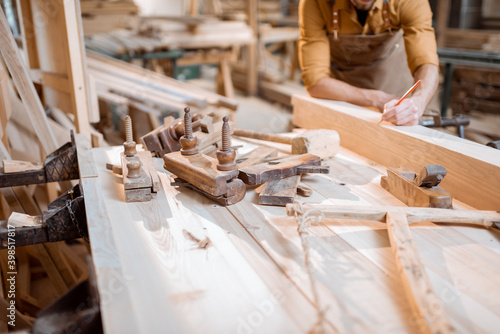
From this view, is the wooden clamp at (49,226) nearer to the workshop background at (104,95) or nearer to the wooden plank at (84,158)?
the workshop background at (104,95)

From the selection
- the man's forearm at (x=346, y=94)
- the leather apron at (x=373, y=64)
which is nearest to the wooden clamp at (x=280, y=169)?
the man's forearm at (x=346, y=94)

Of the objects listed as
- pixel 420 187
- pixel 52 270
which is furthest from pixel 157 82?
pixel 420 187

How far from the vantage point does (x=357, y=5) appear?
2.66 m

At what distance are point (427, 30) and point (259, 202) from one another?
177cm

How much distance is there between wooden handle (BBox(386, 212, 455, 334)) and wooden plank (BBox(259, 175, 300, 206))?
33 centimetres

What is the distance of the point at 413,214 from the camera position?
1.30 m

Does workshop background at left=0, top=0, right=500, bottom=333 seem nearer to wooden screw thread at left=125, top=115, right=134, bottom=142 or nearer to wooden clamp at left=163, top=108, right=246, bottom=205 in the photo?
wooden screw thread at left=125, top=115, right=134, bottom=142

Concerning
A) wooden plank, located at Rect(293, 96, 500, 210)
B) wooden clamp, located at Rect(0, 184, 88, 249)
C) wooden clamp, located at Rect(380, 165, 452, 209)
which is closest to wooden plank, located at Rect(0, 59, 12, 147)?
wooden clamp, located at Rect(0, 184, 88, 249)

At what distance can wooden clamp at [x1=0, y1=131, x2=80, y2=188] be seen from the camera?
1726 millimetres

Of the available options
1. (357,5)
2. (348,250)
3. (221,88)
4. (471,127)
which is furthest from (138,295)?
(221,88)

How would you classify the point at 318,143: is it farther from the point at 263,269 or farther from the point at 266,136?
the point at 263,269

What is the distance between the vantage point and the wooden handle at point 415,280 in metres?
0.88

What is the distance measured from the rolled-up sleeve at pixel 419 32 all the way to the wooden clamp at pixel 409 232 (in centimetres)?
146

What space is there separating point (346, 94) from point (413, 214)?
1329mm
